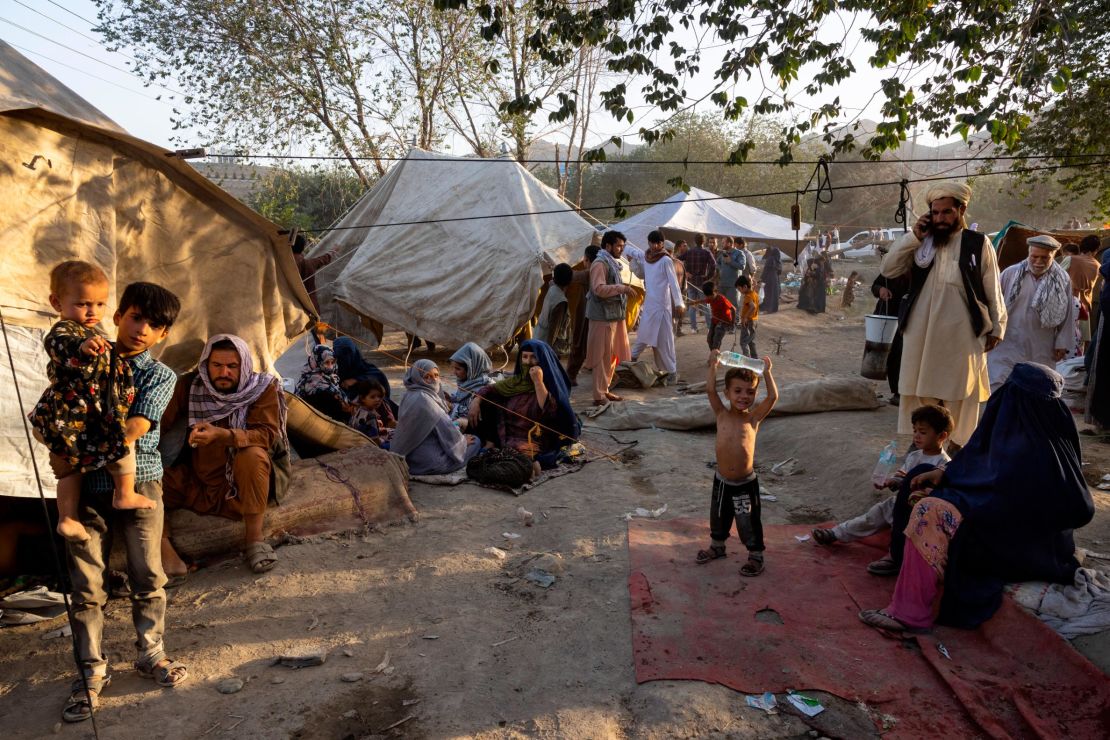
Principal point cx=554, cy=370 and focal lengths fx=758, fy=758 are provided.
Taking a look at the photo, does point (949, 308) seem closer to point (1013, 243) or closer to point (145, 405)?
point (145, 405)

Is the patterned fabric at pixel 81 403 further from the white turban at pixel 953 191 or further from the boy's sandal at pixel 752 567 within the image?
the white turban at pixel 953 191

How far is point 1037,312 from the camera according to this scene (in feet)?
19.0

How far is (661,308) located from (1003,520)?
228 inches

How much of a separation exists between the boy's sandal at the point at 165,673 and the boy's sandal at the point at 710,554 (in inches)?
92.5

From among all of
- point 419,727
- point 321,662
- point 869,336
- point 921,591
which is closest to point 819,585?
point 921,591

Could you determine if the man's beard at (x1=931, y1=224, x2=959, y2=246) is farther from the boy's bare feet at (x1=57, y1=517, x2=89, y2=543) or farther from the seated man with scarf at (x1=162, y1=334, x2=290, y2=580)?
the boy's bare feet at (x1=57, y1=517, x2=89, y2=543)

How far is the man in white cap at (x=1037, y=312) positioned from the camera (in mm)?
5676

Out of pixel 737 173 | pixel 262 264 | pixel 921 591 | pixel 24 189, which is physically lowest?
pixel 921 591

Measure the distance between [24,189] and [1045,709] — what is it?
15.3 ft

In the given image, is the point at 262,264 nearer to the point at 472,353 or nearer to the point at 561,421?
the point at 472,353

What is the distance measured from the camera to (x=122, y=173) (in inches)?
157

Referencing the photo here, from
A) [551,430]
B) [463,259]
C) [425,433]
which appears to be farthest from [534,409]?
[463,259]

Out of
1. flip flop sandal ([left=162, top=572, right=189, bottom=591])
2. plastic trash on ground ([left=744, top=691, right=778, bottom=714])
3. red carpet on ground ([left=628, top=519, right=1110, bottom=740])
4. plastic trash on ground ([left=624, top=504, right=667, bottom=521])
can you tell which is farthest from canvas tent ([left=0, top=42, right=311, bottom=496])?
plastic trash on ground ([left=744, top=691, right=778, bottom=714])

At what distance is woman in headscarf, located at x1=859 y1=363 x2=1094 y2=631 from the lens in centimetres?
301
